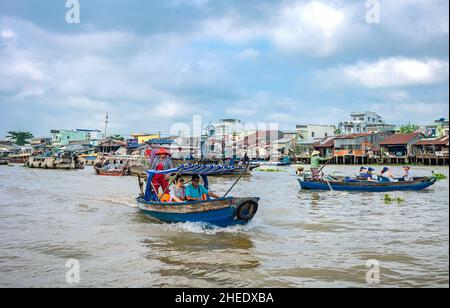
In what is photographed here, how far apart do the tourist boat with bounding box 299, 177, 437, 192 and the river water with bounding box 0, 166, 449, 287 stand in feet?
12.3

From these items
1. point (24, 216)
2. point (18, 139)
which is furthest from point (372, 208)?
point (18, 139)

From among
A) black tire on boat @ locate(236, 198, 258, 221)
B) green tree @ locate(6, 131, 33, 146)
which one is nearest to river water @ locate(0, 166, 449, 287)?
black tire on boat @ locate(236, 198, 258, 221)

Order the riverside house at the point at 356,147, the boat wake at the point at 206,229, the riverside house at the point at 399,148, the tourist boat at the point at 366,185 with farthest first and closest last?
the riverside house at the point at 356,147 < the riverside house at the point at 399,148 < the tourist boat at the point at 366,185 < the boat wake at the point at 206,229

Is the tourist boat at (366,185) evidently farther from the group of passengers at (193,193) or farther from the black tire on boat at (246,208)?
the black tire on boat at (246,208)

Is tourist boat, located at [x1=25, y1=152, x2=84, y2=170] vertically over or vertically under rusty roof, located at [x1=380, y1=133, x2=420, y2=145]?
under

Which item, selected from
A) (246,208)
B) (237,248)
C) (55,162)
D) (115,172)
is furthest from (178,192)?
(55,162)

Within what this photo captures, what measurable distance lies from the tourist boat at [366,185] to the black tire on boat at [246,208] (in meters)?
9.56

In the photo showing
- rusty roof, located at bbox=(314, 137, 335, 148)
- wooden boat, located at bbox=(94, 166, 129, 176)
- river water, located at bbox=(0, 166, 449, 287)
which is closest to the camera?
river water, located at bbox=(0, 166, 449, 287)

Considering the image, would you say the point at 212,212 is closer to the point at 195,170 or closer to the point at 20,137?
the point at 195,170

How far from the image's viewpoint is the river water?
20.2 ft

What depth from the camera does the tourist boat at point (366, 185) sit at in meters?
17.2

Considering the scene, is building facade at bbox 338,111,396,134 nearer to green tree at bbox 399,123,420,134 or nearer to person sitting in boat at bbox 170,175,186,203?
green tree at bbox 399,123,420,134

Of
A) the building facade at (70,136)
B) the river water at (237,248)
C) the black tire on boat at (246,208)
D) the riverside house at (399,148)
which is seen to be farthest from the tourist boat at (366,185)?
the building facade at (70,136)

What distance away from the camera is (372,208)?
43.0 feet
